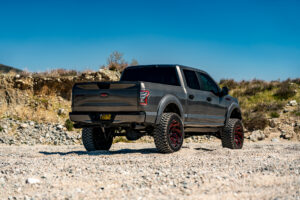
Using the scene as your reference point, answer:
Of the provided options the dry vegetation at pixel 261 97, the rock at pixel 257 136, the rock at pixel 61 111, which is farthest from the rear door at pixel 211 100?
the rock at pixel 61 111

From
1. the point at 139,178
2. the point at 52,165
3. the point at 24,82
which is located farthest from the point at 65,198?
the point at 24,82

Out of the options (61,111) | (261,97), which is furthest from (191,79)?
(261,97)

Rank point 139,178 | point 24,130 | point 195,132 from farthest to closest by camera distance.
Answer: point 24,130
point 195,132
point 139,178

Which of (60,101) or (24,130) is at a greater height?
(60,101)

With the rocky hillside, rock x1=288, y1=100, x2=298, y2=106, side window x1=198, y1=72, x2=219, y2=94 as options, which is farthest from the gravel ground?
rock x1=288, y1=100, x2=298, y2=106

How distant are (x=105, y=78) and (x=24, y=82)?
4751 millimetres

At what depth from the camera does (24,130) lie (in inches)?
736

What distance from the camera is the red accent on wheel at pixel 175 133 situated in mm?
8656

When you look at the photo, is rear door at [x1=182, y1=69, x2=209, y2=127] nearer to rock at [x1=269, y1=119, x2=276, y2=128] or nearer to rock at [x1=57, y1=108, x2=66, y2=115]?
rock at [x1=269, y1=119, x2=276, y2=128]

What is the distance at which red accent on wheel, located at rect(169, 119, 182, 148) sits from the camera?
866cm

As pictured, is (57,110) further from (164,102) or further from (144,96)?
(144,96)

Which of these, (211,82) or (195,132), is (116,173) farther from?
(211,82)

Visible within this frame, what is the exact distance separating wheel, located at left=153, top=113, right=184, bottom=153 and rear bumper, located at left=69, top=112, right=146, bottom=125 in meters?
0.61

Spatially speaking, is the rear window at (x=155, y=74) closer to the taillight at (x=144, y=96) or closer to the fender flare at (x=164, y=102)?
the fender flare at (x=164, y=102)
